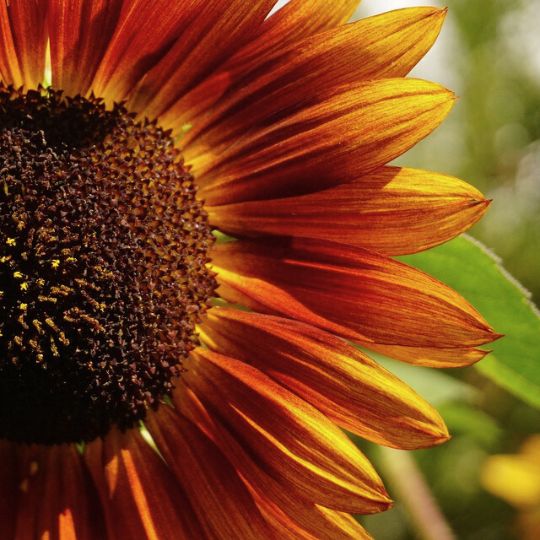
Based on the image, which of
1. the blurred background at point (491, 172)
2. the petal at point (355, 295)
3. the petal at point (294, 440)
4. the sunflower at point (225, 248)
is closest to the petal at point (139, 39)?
the sunflower at point (225, 248)

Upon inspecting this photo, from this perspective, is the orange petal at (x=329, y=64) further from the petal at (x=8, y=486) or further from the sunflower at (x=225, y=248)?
the petal at (x=8, y=486)

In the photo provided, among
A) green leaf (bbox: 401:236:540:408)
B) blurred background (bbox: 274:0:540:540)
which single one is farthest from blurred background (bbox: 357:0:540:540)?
green leaf (bbox: 401:236:540:408)

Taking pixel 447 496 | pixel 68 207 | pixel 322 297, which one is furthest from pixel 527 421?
pixel 68 207

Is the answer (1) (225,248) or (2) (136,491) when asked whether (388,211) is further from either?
(2) (136,491)

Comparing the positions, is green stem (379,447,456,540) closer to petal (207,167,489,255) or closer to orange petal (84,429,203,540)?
orange petal (84,429,203,540)

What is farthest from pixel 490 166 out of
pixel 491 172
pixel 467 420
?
pixel 467 420

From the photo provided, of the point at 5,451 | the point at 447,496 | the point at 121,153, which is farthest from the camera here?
the point at 447,496

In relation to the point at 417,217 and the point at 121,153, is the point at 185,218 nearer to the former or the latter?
the point at 121,153
